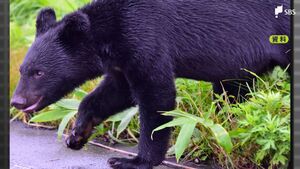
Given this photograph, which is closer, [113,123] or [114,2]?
[114,2]

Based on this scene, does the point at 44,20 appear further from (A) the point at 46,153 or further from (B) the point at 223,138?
(B) the point at 223,138

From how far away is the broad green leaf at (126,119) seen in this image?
13.7ft

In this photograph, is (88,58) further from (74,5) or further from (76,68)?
(74,5)

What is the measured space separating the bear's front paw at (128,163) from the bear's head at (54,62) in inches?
19.9

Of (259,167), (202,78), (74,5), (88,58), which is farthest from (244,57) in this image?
(74,5)

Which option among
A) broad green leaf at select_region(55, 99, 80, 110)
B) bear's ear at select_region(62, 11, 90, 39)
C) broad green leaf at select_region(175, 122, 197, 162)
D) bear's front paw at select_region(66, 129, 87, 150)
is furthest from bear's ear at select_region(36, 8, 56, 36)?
broad green leaf at select_region(175, 122, 197, 162)

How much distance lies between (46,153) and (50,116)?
0.28 meters

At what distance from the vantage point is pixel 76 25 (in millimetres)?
3812

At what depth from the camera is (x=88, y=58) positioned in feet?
13.0

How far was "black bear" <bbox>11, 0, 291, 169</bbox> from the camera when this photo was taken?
3.83 m

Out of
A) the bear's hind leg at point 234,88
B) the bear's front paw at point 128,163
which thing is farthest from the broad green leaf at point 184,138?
the bear's hind leg at point 234,88

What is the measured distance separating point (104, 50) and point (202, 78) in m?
0.64

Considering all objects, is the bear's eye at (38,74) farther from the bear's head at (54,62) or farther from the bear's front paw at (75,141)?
the bear's front paw at (75,141)

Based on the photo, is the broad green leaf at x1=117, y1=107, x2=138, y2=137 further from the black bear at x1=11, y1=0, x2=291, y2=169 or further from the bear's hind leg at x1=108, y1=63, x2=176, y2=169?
the bear's hind leg at x1=108, y1=63, x2=176, y2=169
